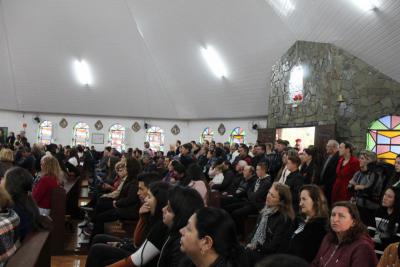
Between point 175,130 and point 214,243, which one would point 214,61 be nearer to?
point 175,130

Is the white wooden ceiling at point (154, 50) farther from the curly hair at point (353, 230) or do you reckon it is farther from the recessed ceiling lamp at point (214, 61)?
the curly hair at point (353, 230)

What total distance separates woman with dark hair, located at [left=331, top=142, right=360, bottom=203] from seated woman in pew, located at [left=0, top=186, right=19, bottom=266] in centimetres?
444

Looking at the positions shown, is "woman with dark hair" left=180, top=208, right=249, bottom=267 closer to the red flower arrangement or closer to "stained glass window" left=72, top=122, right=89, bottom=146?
the red flower arrangement

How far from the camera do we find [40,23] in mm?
17672

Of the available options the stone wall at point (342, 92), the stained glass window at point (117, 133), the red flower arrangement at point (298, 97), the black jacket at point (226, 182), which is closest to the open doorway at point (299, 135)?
the stone wall at point (342, 92)

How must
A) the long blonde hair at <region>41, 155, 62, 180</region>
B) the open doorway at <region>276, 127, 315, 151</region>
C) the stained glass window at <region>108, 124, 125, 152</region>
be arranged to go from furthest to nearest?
the stained glass window at <region>108, 124, 125, 152</region> < the open doorway at <region>276, 127, 315, 151</region> < the long blonde hair at <region>41, 155, 62, 180</region>

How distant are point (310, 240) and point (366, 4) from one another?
650cm

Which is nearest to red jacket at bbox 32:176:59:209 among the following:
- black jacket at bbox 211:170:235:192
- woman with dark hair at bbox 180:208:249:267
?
black jacket at bbox 211:170:235:192

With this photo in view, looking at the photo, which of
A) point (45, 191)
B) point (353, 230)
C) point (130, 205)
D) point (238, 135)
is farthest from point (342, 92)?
point (238, 135)

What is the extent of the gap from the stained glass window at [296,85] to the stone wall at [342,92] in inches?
7.5

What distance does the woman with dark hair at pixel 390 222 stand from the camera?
4.38m

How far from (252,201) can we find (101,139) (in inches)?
654

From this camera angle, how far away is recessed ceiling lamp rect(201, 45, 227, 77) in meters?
16.1

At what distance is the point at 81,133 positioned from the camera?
22.3 metres
